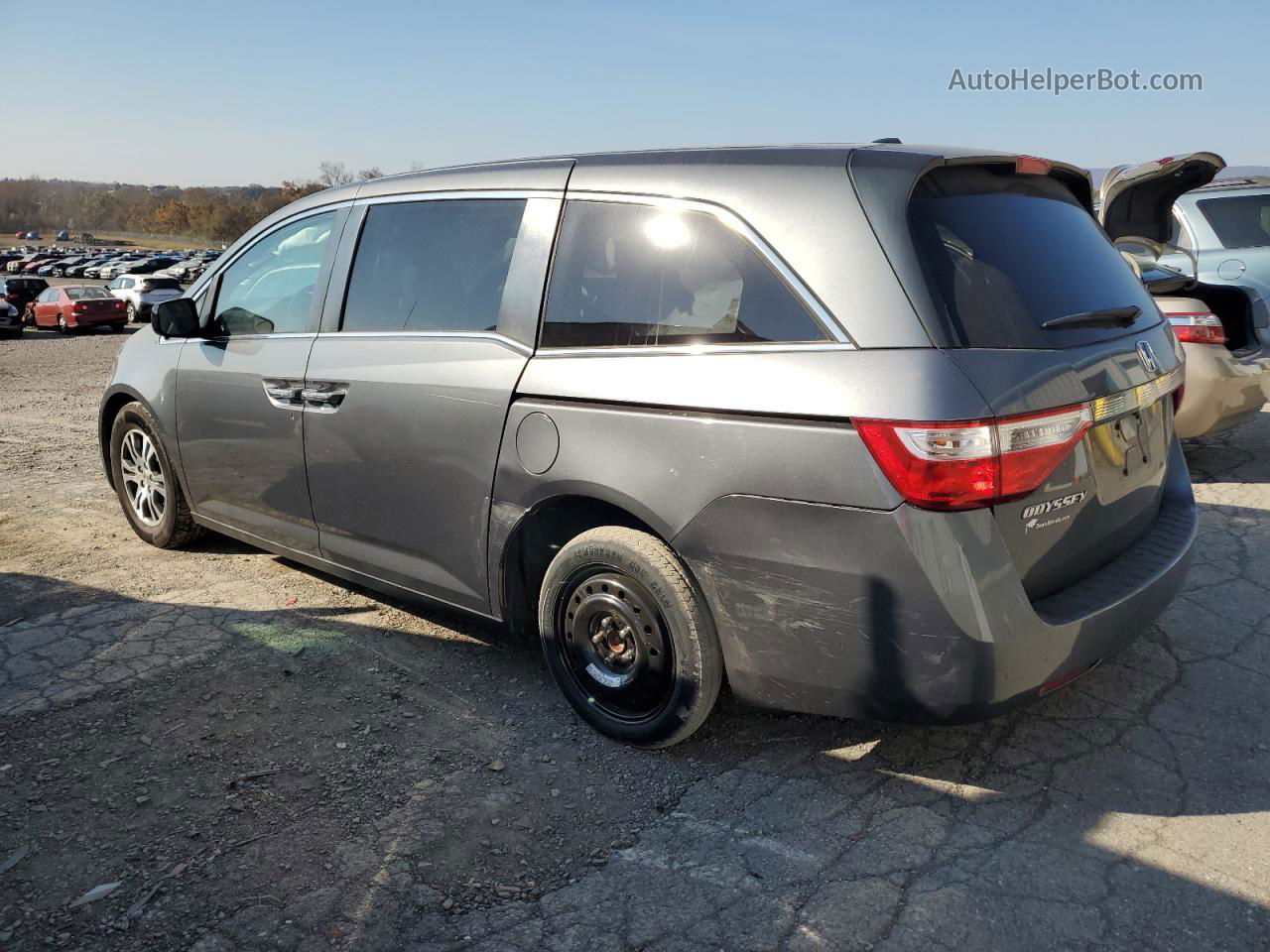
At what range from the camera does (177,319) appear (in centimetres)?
457

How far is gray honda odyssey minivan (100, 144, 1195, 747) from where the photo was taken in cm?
248

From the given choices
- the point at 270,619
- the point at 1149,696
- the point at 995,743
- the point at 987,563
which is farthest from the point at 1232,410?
the point at 270,619

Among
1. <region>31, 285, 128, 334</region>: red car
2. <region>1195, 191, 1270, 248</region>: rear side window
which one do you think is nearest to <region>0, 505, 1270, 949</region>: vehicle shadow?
<region>1195, 191, 1270, 248</region>: rear side window

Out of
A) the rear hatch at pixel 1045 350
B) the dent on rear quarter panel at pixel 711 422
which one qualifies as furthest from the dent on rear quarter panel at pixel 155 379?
the rear hatch at pixel 1045 350

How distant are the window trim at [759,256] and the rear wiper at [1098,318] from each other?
0.59 meters

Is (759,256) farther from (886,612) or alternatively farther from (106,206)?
(106,206)

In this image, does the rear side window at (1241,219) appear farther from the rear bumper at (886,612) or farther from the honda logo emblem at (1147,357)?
the rear bumper at (886,612)

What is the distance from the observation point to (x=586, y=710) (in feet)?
10.7

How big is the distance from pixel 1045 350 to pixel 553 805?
1848mm

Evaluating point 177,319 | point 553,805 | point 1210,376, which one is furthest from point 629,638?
point 1210,376

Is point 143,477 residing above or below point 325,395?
below

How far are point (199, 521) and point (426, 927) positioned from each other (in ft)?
10.4

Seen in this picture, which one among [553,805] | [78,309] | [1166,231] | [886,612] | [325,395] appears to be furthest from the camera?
[78,309]

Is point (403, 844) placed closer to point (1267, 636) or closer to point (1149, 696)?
point (1149, 696)
